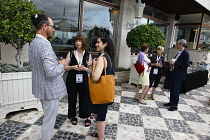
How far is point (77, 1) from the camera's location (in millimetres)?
4637

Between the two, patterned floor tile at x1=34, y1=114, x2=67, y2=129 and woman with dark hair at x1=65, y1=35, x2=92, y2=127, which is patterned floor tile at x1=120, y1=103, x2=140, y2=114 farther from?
patterned floor tile at x1=34, y1=114, x2=67, y2=129

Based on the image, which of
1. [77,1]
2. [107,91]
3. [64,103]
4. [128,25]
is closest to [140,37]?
[128,25]

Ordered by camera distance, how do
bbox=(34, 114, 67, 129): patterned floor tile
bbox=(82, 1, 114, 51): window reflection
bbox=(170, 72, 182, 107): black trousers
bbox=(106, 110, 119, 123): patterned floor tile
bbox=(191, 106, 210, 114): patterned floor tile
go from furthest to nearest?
bbox=(82, 1, 114, 51): window reflection → bbox=(191, 106, 210, 114): patterned floor tile → bbox=(170, 72, 182, 107): black trousers → bbox=(106, 110, 119, 123): patterned floor tile → bbox=(34, 114, 67, 129): patterned floor tile

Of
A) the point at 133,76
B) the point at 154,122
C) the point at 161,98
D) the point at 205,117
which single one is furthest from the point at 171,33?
the point at 154,122

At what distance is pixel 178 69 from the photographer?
10.8 ft

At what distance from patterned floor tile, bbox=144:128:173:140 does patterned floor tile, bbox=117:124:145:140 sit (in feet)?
0.30

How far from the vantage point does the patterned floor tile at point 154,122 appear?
2.69 m

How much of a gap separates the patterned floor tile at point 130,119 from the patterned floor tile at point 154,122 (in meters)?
0.11

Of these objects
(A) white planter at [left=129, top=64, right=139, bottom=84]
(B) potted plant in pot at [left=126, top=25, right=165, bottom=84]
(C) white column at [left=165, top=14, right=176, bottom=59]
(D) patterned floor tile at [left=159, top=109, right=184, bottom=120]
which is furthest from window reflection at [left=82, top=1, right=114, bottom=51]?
(C) white column at [left=165, top=14, right=176, bottom=59]

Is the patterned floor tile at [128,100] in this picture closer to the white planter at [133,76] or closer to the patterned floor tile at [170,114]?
the patterned floor tile at [170,114]

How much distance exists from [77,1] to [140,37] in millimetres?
2377

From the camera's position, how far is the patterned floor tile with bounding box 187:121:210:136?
265cm

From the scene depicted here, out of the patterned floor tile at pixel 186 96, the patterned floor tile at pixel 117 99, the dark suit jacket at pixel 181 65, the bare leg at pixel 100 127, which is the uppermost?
the dark suit jacket at pixel 181 65

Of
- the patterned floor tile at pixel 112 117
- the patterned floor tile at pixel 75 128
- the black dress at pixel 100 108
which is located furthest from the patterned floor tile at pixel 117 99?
the black dress at pixel 100 108
